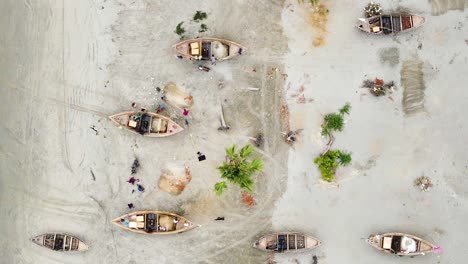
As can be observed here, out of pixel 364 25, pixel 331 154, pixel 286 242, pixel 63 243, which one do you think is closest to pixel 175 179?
pixel 286 242

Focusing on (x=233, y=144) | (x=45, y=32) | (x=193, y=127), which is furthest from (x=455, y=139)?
(x=45, y=32)

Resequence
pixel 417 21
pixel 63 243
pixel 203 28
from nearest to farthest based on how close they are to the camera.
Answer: pixel 417 21
pixel 63 243
pixel 203 28

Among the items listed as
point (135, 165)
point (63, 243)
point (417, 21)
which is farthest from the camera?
point (135, 165)

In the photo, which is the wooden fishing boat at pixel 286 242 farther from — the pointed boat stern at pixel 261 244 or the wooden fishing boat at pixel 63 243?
the wooden fishing boat at pixel 63 243

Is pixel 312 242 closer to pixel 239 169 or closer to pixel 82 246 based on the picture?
pixel 239 169

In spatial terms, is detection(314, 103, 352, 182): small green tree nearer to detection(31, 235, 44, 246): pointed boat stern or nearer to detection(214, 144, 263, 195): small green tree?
detection(214, 144, 263, 195): small green tree

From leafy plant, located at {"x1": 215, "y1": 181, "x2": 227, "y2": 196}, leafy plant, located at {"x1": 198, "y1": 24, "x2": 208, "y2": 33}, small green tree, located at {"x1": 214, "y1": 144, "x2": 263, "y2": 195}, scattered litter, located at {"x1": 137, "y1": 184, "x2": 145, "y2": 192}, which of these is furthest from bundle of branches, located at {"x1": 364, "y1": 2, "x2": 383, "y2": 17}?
scattered litter, located at {"x1": 137, "y1": 184, "x2": 145, "y2": 192}

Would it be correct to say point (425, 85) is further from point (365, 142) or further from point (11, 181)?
point (11, 181)
